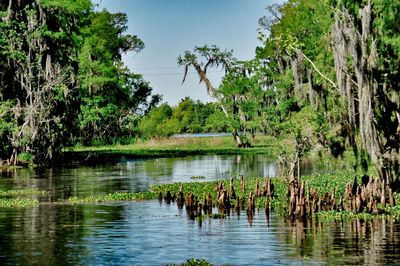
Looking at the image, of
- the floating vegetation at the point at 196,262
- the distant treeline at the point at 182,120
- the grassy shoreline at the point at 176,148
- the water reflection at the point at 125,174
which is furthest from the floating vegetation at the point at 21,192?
the distant treeline at the point at 182,120

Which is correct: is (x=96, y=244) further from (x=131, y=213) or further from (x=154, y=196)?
(x=154, y=196)

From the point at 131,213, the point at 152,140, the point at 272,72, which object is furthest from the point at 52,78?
the point at 152,140

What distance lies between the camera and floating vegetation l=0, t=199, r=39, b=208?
37531 millimetres

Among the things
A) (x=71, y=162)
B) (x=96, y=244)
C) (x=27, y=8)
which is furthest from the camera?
(x=71, y=162)

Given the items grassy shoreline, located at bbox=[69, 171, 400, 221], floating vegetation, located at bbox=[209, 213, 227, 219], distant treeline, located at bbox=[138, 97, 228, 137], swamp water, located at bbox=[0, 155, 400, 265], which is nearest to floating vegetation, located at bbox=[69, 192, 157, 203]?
grassy shoreline, located at bbox=[69, 171, 400, 221]

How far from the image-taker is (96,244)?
87.4 ft

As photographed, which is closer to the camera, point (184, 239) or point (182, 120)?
point (184, 239)

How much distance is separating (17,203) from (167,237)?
Result: 12.1m

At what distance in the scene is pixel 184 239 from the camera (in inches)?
1078

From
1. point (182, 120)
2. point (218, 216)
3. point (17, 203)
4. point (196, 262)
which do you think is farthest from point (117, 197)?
point (182, 120)

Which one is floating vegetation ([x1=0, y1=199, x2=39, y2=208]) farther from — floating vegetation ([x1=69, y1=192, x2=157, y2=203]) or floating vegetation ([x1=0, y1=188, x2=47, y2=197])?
floating vegetation ([x1=0, y1=188, x2=47, y2=197])

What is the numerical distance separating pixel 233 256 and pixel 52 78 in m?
40.5

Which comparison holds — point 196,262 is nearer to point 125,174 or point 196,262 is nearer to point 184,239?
point 184,239

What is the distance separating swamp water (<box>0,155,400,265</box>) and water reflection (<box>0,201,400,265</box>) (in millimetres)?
27
